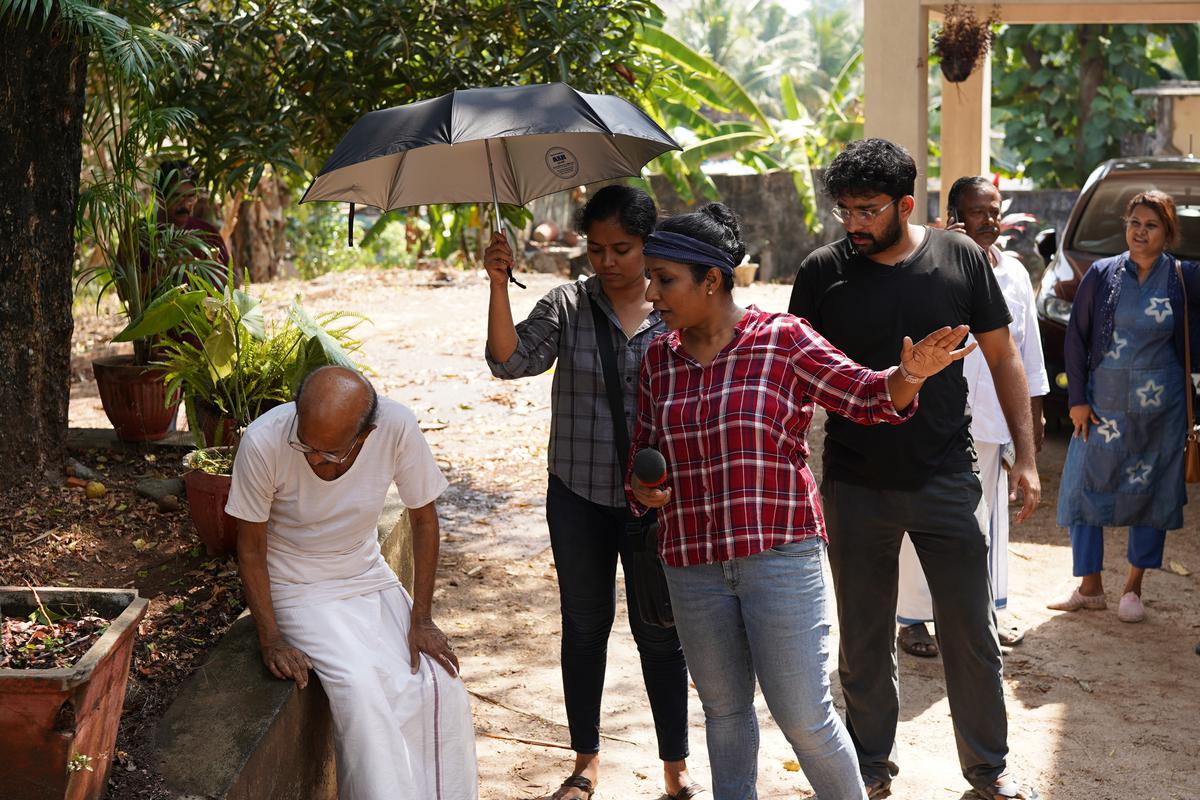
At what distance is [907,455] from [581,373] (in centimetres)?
106

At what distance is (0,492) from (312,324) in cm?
165

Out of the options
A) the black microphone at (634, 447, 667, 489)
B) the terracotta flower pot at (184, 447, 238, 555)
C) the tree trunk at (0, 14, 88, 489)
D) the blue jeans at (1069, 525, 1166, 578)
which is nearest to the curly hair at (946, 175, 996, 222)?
the blue jeans at (1069, 525, 1166, 578)

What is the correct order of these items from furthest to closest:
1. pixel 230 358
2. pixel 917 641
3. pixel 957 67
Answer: pixel 957 67 → pixel 917 641 → pixel 230 358

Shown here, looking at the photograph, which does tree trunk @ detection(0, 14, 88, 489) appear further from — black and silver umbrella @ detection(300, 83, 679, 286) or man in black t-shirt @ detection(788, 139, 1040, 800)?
man in black t-shirt @ detection(788, 139, 1040, 800)

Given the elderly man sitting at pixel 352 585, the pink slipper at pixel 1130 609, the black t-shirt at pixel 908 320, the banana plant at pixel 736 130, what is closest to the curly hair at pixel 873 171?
the black t-shirt at pixel 908 320

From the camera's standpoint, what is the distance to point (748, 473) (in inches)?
130

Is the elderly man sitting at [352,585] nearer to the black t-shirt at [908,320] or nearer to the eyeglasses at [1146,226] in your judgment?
the black t-shirt at [908,320]

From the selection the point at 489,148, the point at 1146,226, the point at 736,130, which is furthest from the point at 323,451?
the point at 736,130

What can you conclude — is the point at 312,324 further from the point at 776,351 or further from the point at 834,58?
the point at 834,58

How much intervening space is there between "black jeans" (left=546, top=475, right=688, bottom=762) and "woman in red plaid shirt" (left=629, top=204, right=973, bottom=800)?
600mm

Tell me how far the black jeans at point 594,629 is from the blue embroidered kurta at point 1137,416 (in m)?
2.83

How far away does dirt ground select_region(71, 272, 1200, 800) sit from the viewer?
4.49 metres

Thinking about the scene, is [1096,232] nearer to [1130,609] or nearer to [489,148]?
[1130,609]

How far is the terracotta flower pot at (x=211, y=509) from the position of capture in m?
4.68
